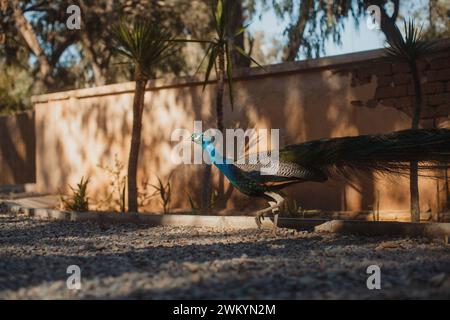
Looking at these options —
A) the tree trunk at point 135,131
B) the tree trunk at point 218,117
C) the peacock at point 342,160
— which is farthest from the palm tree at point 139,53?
the peacock at point 342,160

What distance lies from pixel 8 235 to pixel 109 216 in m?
1.65

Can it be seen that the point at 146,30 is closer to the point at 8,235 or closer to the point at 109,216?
the point at 109,216

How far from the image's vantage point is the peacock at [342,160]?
6488 mm

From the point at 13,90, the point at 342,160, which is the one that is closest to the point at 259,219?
the point at 342,160

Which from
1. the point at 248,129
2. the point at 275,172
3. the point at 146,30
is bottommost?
the point at 275,172

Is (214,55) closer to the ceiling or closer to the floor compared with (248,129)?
closer to the ceiling

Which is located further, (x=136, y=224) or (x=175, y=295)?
(x=136, y=224)

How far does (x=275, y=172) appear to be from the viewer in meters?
6.87

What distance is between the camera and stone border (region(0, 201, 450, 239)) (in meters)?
6.66

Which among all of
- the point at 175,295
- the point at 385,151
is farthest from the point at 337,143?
the point at 175,295

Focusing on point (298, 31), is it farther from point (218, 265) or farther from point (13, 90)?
point (13, 90)

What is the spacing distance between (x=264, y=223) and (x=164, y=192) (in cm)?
294

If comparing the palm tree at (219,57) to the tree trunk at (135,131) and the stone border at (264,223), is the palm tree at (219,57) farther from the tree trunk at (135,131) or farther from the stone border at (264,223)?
the stone border at (264,223)
